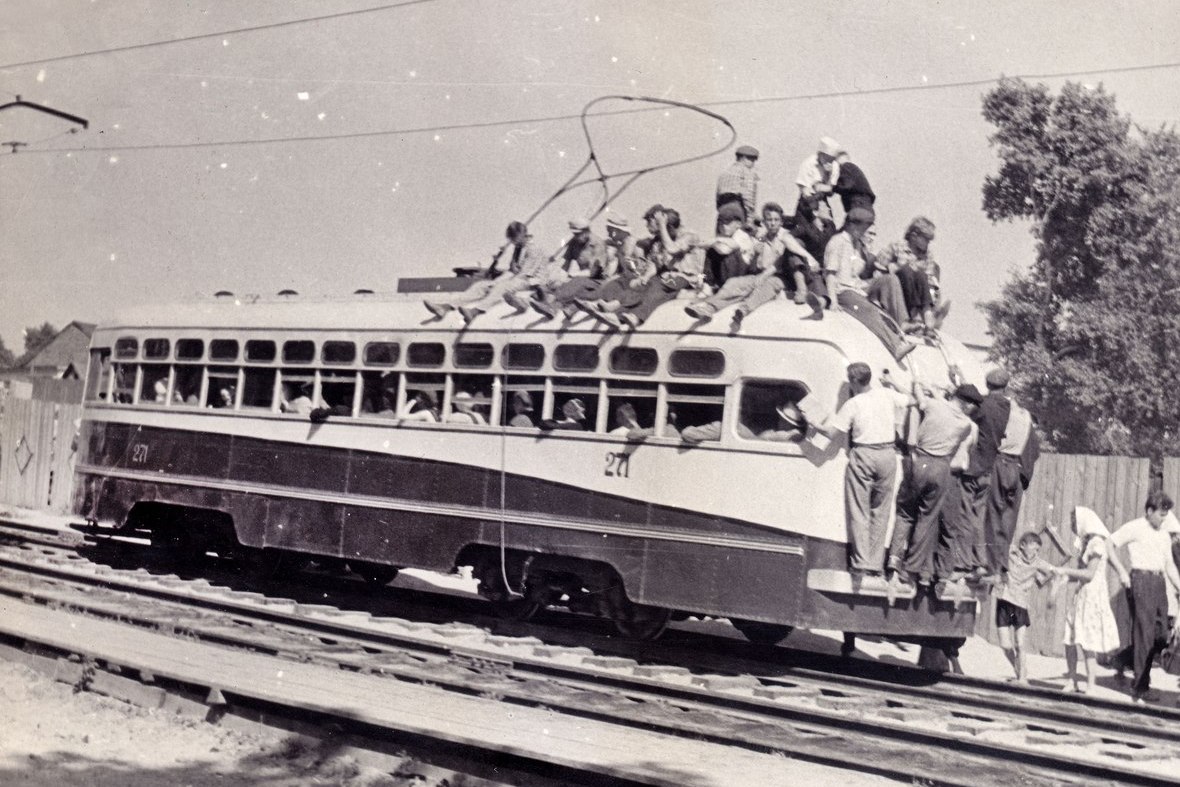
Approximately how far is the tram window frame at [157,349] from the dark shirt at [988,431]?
27.7 feet

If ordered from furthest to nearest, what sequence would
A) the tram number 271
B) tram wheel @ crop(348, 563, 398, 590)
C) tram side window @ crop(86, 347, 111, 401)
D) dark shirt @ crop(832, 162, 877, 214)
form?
tram side window @ crop(86, 347, 111, 401) → tram wheel @ crop(348, 563, 398, 590) → dark shirt @ crop(832, 162, 877, 214) → the tram number 271

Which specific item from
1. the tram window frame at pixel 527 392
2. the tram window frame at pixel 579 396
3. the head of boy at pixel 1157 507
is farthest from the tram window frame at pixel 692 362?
the head of boy at pixel 1157 507

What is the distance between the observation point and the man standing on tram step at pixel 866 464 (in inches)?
365

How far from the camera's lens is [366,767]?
22.2 ft

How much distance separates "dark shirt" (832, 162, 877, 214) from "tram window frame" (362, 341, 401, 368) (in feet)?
14.0

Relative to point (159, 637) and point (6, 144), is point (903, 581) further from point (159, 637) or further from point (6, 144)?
point (6, 144)

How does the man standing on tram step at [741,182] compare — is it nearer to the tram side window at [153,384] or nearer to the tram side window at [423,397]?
the tram side window at [423,397]

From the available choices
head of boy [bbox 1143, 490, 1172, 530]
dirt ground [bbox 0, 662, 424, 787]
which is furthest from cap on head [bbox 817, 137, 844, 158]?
dirt ground [bbox 0, 662, 424, 787]

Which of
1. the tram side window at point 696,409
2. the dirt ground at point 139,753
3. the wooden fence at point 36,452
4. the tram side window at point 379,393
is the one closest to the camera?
the dirt ground at point 139,753

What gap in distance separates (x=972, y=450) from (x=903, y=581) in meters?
1.24

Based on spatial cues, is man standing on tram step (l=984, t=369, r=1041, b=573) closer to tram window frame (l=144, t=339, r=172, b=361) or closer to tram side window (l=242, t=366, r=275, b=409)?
tram side window (l=242, t=366, r=275, b=409)

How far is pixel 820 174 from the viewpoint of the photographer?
10703 millimetres

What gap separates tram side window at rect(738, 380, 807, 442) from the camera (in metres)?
9.49

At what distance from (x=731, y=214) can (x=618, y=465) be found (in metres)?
2.43
